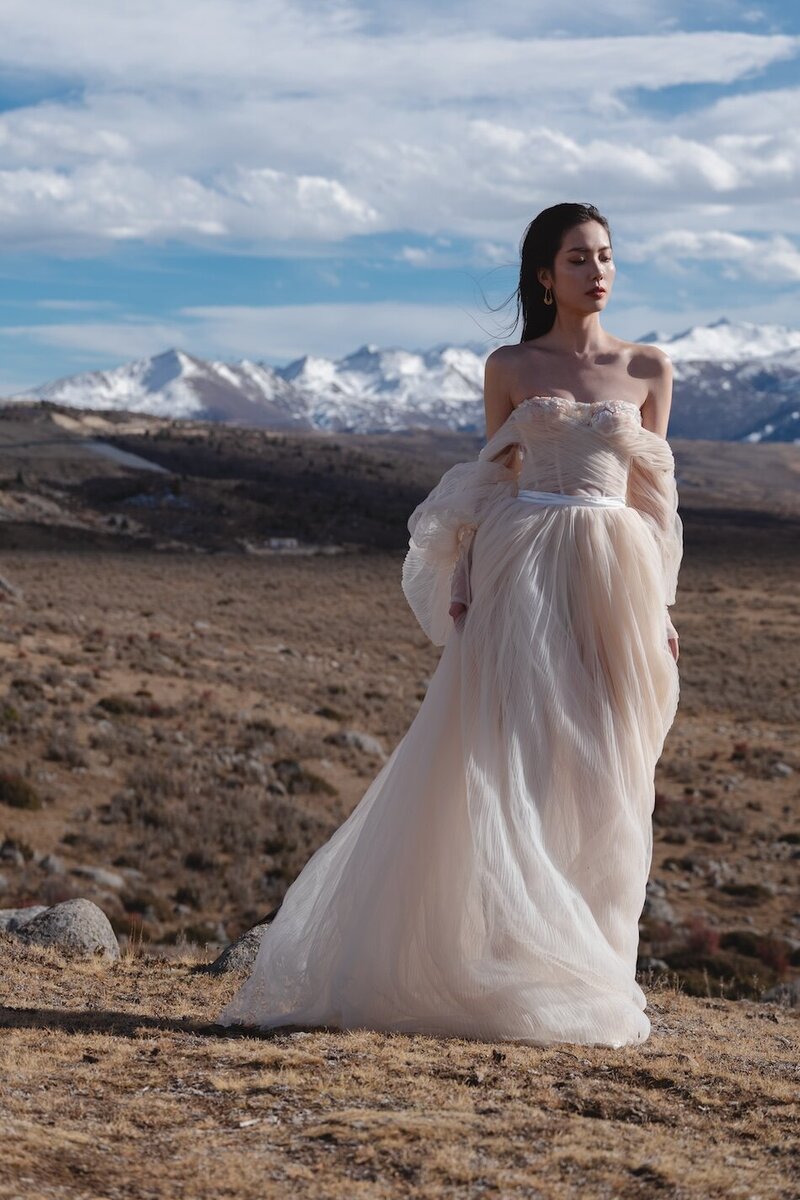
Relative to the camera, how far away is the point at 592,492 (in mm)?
5387

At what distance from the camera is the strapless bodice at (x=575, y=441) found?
529cm

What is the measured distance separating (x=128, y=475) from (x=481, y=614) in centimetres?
7995

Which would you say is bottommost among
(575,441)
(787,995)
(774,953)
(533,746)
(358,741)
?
(774,953)

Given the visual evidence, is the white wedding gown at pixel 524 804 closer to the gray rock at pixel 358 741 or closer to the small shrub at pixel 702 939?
the small shrub at pixel 702 939

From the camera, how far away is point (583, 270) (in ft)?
17.6

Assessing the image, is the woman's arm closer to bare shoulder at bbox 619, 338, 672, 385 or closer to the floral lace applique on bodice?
bare shoulder at bbox 619, 338, 672, 385

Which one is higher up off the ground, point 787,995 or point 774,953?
point 787,995

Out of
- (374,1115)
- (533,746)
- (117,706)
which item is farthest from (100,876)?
(374,1115)

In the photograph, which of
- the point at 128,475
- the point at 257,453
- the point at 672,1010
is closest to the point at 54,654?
the point at 672,1010

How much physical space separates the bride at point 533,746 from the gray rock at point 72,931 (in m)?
2.34

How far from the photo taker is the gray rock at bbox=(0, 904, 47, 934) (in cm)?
770

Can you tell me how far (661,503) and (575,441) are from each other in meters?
0.52

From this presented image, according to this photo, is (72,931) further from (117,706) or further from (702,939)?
(117,706)

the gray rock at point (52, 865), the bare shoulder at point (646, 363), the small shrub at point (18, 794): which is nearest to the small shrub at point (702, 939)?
the gray rock at point (52, 865)
